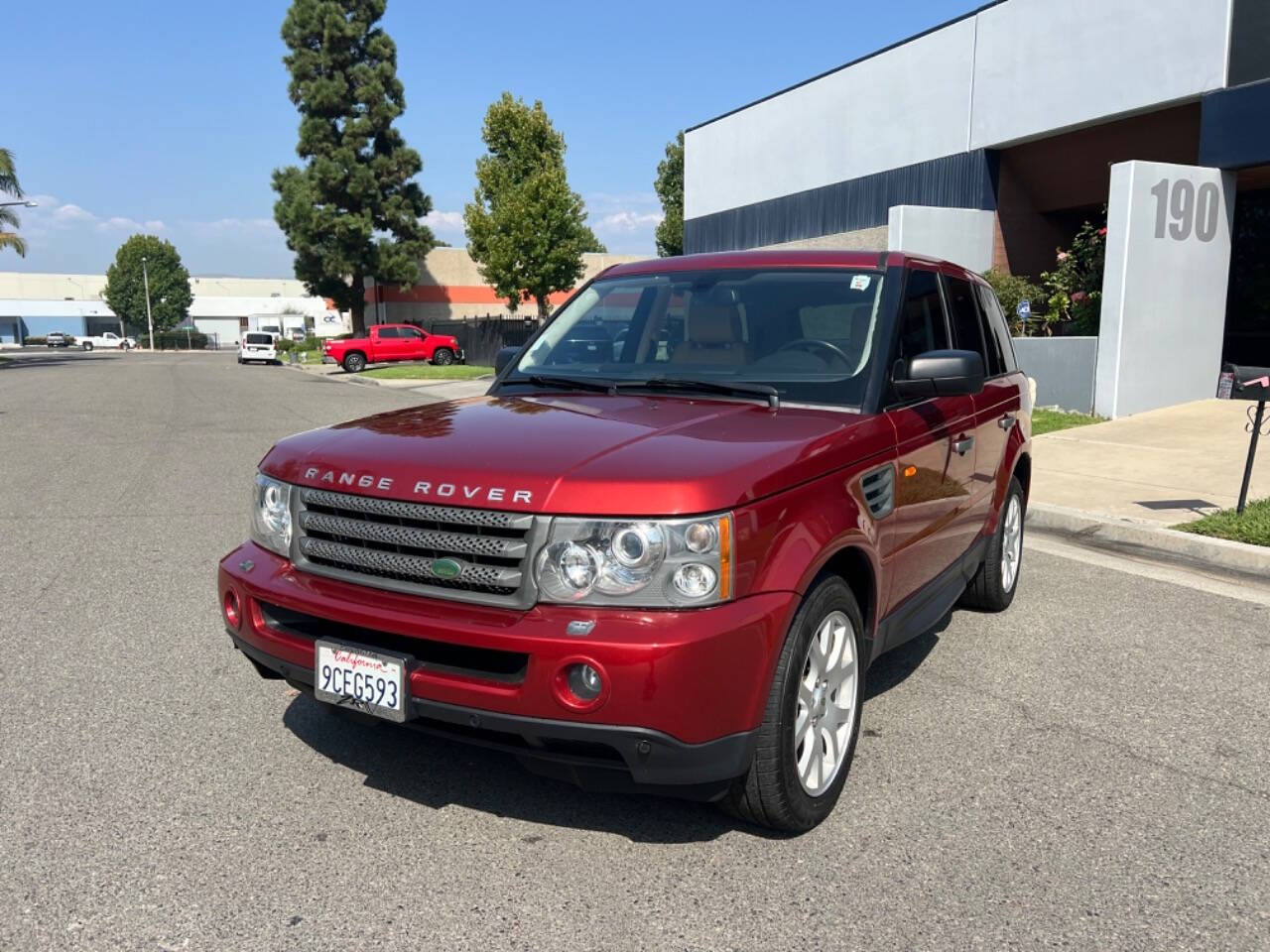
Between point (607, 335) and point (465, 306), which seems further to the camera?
point (465, 306)

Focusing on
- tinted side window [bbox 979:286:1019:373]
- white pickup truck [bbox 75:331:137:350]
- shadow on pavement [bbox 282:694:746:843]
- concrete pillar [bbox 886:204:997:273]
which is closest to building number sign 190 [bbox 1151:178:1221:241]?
concrete pillar [bbox 886:204:997:273]

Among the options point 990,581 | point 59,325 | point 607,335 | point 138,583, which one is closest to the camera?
point 607,335

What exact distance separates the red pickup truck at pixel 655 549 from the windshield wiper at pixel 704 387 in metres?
0.01

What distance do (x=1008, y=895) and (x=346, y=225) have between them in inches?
1909

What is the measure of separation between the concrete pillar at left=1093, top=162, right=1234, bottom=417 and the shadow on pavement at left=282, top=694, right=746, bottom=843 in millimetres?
12805

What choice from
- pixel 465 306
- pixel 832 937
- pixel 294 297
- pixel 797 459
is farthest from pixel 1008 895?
pixel 294 297

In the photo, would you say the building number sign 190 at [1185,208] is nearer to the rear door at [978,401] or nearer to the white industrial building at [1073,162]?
the white industrial building at [1073,162]

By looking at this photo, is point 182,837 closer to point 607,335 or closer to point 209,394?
point 607,335

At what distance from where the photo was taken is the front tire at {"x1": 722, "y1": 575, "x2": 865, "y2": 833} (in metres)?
2.88

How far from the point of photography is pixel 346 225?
4712 cm

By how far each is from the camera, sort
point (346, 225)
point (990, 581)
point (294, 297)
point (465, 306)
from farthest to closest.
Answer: point (294, 297)
point (465, 306)
point (346, 225)
point (990, 581)

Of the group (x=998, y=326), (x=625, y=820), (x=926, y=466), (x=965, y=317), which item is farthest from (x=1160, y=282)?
(x=625, y=820)

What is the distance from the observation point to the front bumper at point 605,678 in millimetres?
2607

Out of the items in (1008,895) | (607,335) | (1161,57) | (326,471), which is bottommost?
(1008,895)
